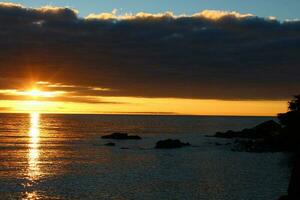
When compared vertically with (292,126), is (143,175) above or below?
below

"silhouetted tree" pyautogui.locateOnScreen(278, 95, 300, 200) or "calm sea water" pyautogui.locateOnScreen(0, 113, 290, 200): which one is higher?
"silhouetted tree" pyautogui.locateOnScreen(278, 95, 300, 200)

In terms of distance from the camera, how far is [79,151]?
111312 mm

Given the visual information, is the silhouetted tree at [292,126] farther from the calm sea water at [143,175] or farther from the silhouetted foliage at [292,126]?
the calm sea water at [143,175]

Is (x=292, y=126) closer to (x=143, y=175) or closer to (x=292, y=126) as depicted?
(x=292, y=126)

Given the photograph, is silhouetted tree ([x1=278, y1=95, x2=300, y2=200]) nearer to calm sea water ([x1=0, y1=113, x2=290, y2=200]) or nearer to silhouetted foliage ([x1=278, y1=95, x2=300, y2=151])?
silhouetted foliage ([x1=278, y1=95, x2=300, y2=151])

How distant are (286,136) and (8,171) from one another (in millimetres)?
75180

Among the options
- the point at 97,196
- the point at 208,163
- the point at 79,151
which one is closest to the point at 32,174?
the point at 97,196

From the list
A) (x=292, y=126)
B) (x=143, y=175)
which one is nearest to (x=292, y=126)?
(x=292, y=126)

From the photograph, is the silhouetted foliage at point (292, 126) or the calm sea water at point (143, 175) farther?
the silhouetted foliage at point (292, 126)

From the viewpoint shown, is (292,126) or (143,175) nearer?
(143,175)

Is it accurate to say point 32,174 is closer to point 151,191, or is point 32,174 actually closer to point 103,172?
point 103,172

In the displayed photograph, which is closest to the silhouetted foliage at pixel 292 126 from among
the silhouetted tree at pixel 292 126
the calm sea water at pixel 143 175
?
the silhouetted tree at pixel 292 126

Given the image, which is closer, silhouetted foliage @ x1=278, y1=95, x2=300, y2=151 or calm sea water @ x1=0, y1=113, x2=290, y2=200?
calm sea water @ x1=0, y1=113, x2=290, y2=200

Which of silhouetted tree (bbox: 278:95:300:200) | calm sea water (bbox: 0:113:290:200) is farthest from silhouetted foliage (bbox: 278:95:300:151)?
calm sea water (bbox: 0:113:290:200)
